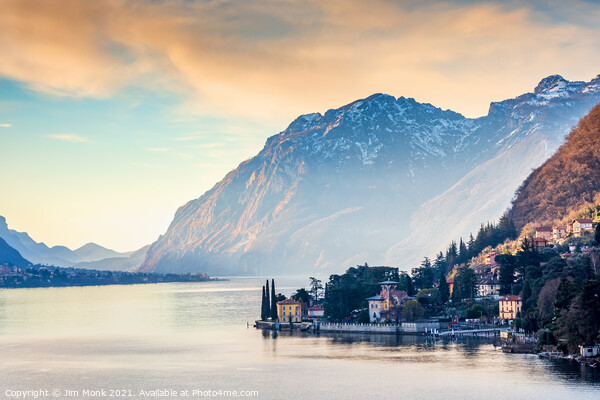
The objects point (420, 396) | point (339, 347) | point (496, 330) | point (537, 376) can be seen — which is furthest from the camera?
point (496, 330)

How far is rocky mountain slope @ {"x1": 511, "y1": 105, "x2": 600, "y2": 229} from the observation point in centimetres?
18062

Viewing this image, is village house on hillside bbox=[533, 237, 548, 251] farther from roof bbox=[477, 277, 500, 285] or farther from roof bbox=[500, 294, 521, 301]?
roof bbox=[500, 294, 521, 301]

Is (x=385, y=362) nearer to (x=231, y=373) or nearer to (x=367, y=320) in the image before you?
(x=231, y=373)

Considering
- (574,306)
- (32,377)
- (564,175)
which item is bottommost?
(32,377)

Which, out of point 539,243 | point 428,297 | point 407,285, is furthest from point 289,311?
point 539,243

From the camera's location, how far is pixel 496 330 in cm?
10756

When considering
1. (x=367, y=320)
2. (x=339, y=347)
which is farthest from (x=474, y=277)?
(x=339, y=347)

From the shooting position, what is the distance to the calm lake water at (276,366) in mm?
69938

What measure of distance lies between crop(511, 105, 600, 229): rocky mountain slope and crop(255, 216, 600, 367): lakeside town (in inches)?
1111

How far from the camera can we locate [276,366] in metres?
84.3

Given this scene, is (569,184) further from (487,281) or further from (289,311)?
(289,311)

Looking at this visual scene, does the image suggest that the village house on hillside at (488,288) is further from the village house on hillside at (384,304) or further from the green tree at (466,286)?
the village house on hillside at (384,304)

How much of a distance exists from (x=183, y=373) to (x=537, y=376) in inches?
1188

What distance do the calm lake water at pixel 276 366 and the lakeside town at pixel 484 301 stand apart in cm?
459
